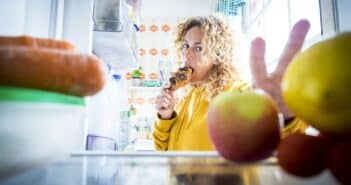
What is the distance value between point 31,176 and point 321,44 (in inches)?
11.7

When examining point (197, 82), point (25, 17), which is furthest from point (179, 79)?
point (25, 17)

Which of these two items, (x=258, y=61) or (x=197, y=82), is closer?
(x=258, y=61)

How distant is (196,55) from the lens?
0.87 m

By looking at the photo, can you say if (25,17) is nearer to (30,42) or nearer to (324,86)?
(30,42)

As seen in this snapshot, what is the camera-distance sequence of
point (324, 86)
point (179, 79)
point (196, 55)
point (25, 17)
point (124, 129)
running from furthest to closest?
point (124, 129), point (196, 55), point (179, 79), point (25, 17), point (324, 86)

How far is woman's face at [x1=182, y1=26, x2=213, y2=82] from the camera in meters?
0.85

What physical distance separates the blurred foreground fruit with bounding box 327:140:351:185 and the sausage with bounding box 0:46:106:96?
202 mm

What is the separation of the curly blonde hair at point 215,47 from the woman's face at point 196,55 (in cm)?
1

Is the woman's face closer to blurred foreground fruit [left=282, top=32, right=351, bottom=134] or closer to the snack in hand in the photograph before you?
the snack in hand

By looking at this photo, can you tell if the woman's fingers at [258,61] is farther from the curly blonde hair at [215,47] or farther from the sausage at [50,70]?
the curly blonde hair at [215,47]

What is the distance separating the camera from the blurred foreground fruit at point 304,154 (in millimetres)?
221

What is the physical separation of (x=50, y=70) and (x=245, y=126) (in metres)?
0.16

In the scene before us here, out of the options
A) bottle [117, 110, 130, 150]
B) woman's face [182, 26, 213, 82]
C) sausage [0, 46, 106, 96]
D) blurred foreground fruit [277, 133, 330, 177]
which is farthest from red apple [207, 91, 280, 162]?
bottle [117, 110, 130, 150]

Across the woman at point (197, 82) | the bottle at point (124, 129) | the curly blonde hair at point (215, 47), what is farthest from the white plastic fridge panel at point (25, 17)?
the bottle at point (124, 129)
